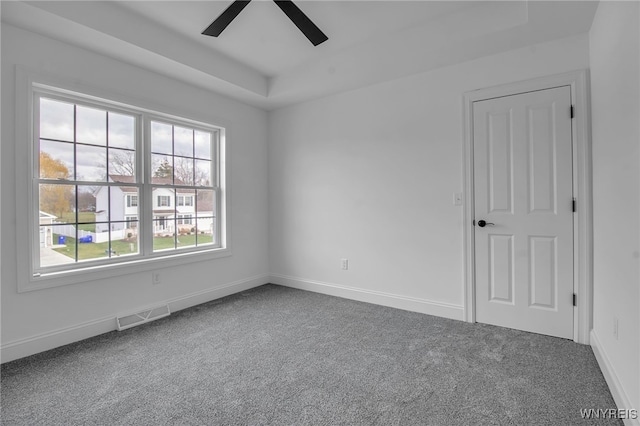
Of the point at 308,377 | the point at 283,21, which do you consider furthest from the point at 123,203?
the point at 308,377

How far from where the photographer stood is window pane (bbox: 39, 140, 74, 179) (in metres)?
2.58

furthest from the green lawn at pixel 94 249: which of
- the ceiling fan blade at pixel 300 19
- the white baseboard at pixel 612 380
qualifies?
the white baseboard at pixel 612 380

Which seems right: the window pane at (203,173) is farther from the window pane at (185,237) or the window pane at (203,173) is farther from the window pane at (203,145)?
the window pane at (185,237)

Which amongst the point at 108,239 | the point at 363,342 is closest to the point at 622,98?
the point at 363,342

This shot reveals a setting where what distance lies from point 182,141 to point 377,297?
2991mm

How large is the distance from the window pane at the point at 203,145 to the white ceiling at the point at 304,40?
597 mm

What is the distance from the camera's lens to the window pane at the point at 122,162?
9.89 ft

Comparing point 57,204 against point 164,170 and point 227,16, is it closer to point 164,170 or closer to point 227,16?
point 164,170

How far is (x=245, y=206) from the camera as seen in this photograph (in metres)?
4.29

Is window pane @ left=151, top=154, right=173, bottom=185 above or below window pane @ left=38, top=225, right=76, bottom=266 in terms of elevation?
above

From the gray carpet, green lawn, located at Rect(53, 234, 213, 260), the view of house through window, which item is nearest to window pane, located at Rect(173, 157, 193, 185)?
the view of house through window

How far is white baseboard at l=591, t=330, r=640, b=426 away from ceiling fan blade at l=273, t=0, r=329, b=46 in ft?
9.52

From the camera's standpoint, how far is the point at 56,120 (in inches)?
105

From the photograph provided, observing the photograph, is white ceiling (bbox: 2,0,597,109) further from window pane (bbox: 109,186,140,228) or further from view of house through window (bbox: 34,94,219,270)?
window pane (bbox: 109,186,140,228)
